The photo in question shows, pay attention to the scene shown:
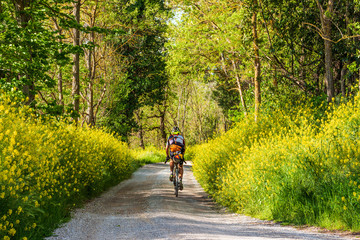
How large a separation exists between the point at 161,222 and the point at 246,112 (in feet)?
37.6

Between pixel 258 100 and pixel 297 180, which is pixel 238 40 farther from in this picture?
pixel 297 180

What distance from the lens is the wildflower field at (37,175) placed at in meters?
5.43

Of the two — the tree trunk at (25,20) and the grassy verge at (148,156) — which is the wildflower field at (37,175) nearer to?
the tree trunk at (25,20)

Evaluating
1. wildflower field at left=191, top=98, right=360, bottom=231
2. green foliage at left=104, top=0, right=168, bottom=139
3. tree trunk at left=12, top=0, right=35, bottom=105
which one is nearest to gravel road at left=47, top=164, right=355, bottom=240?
wildflower field at left=191, top=98, right=360, bottom=231

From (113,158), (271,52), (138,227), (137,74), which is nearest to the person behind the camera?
(138,227)

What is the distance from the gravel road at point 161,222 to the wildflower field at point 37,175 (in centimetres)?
50

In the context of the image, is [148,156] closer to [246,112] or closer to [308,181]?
[246,112]

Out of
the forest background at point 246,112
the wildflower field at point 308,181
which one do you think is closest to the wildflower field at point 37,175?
the forest background at point 246,112

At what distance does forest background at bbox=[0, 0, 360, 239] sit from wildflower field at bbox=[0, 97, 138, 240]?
0.04 meters

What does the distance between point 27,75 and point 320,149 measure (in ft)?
32.2

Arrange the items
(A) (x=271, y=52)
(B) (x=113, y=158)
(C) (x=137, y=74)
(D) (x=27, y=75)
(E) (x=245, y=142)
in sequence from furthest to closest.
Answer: (C) (x=137, y=74)
(B) (x=113, y=158)
(A) (x=271, y=52)
(E) (x=245, y=142)
(D) (x=27, y=75)

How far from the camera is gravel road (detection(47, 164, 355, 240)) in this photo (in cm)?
675

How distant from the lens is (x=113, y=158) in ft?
53.8

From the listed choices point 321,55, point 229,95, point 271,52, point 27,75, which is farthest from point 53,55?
point 229,95
